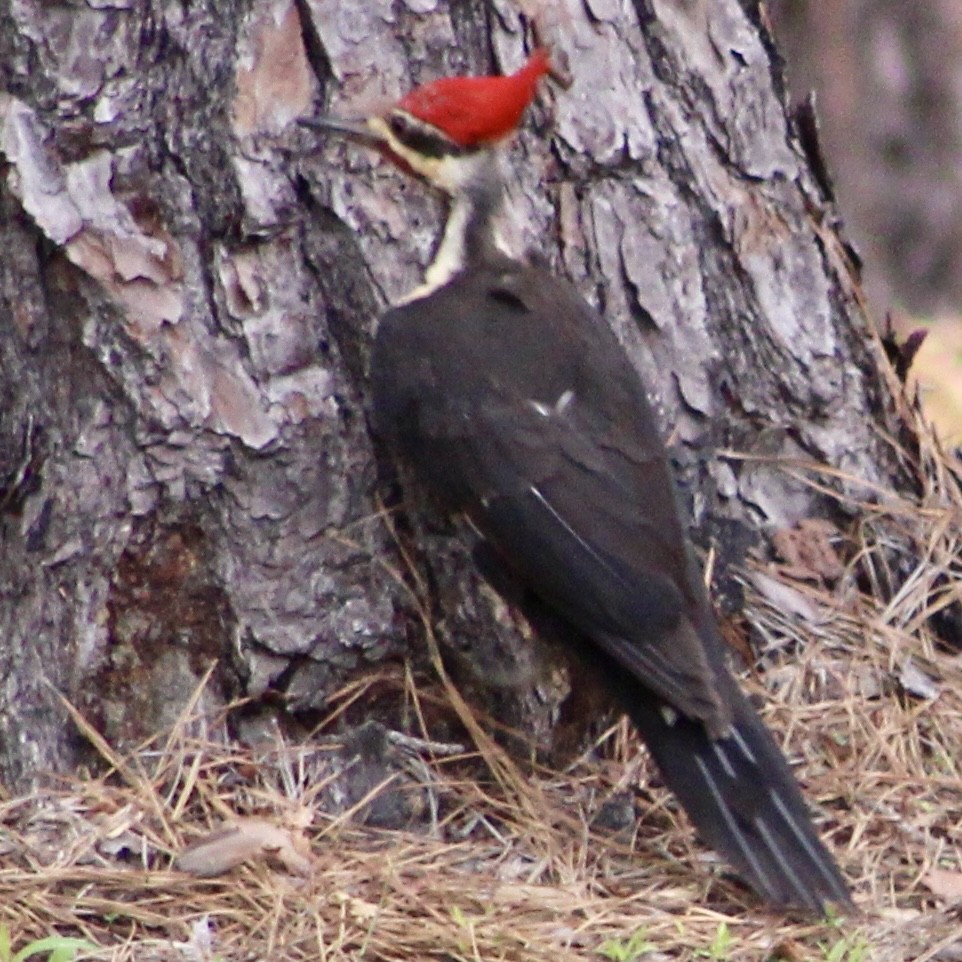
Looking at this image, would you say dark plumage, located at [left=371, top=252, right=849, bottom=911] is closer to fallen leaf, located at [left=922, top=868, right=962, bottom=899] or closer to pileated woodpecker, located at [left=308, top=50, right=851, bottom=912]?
pileated woodpecker, located at [left=308, top=50, right=851, bottom=912]

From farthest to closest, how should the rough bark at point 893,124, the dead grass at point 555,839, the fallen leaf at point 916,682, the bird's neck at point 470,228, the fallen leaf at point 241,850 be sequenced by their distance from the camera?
the rough bark at point 893,124
the fallen leaf at point 916,682
the bird's neck at point 470,228
the fallen leaf at point 241,850
the dead grass at point 555,839

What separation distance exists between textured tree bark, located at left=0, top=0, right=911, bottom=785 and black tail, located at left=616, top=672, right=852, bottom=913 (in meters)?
0.39

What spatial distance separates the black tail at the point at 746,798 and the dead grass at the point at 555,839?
0.07 m

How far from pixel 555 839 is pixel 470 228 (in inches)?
48.1

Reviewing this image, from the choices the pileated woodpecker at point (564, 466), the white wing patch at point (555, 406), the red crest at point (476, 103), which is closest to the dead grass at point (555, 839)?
the pileated woodpecker at point (564, 466)

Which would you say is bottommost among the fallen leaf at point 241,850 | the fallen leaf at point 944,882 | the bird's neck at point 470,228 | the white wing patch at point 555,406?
the fallen leaf at point 944,882

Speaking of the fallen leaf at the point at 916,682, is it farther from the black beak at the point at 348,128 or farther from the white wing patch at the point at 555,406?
the black beak at the point at 348,128

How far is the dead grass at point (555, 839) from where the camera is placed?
135 inches

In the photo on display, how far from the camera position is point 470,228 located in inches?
155

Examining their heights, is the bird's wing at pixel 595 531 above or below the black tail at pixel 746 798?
above

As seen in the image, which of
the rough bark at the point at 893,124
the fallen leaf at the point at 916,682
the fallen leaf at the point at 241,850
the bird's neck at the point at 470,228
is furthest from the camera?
the rough bark at the point at 893,124

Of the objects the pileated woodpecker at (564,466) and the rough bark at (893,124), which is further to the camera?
the rough bark at (893,124)

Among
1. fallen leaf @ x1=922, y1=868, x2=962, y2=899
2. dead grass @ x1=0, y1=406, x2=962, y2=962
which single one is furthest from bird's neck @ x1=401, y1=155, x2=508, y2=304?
fallen leaf @ x1=922, y1=868, x2=962, y2=899

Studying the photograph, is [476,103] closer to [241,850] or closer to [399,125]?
[399,125]
